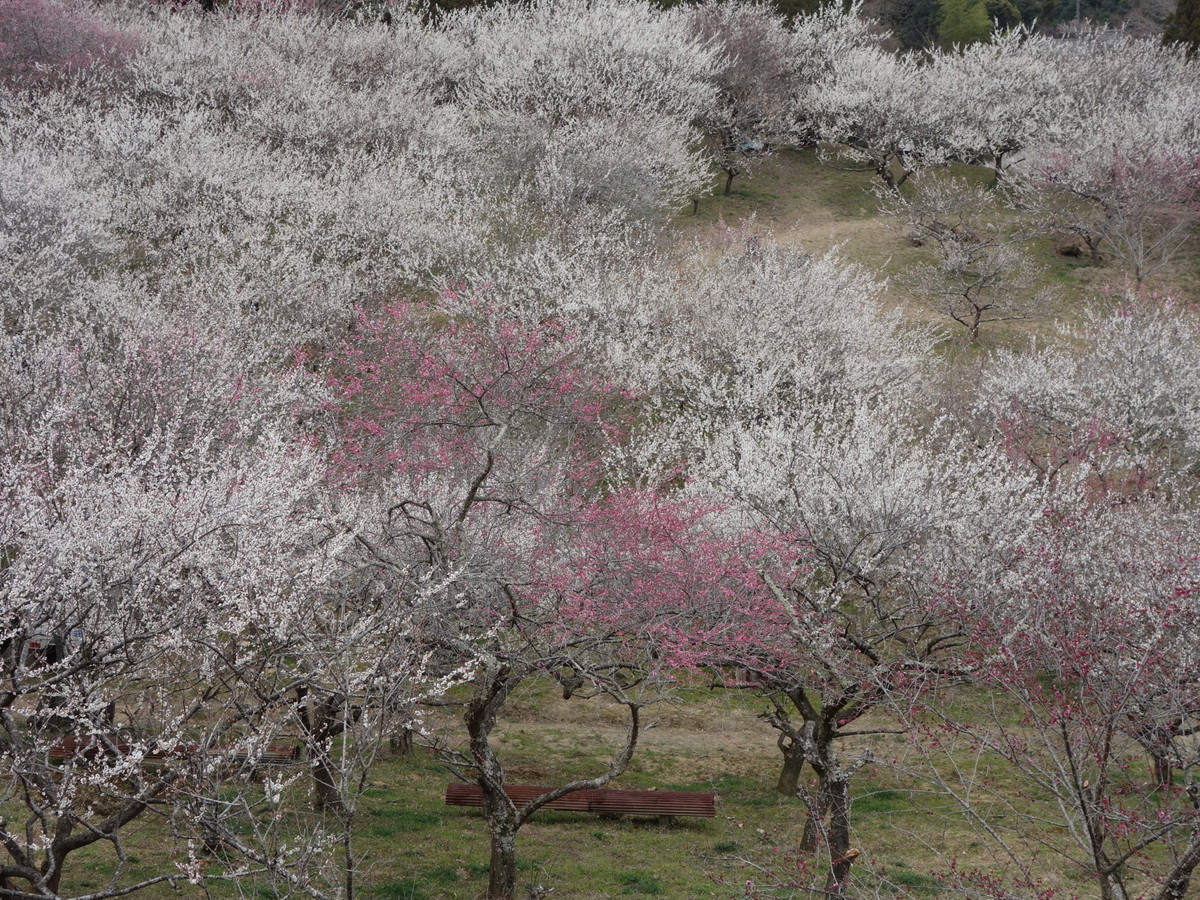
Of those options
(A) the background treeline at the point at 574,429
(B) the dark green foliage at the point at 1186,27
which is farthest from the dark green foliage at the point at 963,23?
(B) the dark green foliage at the point at 1186,27

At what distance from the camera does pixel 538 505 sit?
15.7 meters

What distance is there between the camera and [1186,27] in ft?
149

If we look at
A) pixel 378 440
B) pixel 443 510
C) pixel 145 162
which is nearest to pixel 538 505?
pixel 443 510

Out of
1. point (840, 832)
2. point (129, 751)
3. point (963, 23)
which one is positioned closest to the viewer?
point (129, 751)

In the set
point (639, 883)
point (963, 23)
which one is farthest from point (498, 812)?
point (963, 23)

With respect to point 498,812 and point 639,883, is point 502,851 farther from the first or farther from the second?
point 639,883

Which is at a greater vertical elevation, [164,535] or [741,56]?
[741,56]

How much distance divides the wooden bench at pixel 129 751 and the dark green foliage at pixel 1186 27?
4882 cm

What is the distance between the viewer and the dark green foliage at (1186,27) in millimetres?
44625

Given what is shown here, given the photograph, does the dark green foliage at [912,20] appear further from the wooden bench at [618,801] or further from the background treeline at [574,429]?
the wooden bench at [618,801]

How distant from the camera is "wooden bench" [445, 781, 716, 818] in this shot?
12773mm

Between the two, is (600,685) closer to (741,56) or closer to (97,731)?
(97,731)

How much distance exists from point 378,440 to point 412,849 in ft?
24.4

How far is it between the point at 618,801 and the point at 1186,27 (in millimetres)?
48585
